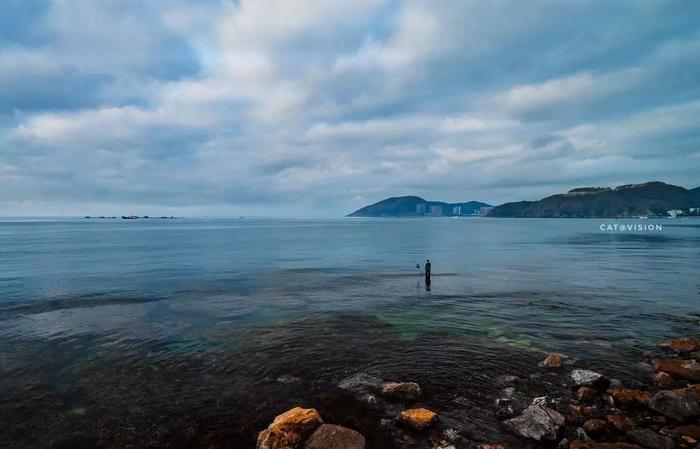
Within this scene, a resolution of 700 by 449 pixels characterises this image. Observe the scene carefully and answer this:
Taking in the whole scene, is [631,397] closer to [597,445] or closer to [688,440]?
[688,440]

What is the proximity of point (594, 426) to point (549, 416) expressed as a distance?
1.52m

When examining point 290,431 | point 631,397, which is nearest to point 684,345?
point 631,397

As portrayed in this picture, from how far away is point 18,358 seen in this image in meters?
22.8

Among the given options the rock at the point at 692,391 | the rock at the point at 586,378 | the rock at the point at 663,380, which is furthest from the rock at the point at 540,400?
the rock at the point at 663,380

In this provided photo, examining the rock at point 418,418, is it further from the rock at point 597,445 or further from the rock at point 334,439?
the rock at point 597,445

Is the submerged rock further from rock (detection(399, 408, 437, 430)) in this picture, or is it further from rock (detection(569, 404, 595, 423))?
rock (detection(399, 408, 437, 430))

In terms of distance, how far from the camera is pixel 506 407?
1666 centimetres

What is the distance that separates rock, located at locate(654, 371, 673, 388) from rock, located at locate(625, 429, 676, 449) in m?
5.72

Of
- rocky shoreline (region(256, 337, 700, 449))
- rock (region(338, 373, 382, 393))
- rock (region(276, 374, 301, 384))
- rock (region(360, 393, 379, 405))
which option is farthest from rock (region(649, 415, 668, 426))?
rock (region(276, 374, 301, 384))

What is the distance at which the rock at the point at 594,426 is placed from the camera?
14406mm

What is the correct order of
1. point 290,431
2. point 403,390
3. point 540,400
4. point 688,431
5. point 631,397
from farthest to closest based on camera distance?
point 403,390 < point 540,400 < point 631,397 < point 688,431 < point 290,431

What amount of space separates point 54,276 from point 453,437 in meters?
60.8

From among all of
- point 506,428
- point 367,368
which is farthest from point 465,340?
point 506,428

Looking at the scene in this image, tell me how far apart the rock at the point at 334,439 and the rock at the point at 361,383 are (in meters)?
4.69
